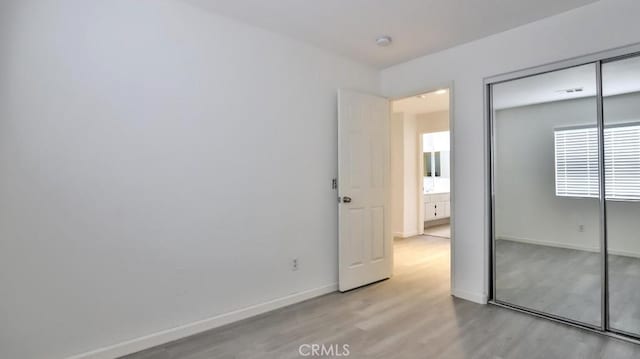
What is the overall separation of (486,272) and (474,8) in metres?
2.42

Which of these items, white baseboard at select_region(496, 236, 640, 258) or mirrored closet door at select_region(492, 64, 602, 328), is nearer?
white baseboard at select_region(496, 236, 640, 258)

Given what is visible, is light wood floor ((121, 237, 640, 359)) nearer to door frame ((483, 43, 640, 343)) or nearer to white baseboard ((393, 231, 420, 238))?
door frame ((483, 43, 640, 343))

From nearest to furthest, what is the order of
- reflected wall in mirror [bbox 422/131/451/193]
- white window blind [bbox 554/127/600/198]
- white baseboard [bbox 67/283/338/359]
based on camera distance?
1. white baseboard [bbox 67/283/338/359]
2. white window blind [bbox 554/127/600/198]
3. reflected wall in mirror [bbox 422/131/451/193]

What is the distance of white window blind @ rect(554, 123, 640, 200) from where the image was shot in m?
2.56

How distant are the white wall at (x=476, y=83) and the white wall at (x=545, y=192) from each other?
0.20m

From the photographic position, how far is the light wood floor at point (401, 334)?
2344mm

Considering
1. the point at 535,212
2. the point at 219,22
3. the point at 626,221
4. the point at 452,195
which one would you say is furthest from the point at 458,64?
the point at 219,22

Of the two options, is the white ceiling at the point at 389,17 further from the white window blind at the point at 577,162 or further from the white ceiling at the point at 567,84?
the white window blind at the point at 577,162

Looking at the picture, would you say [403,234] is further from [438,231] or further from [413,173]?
[413,173]

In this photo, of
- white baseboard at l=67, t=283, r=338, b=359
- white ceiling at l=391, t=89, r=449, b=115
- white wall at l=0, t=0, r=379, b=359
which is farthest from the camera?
white ceiling at l=391, t=89, r=449, b=115

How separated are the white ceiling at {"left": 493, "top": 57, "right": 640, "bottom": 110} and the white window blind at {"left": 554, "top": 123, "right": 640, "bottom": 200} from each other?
30cm

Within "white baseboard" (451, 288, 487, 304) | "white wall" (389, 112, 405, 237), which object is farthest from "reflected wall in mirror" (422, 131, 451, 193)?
"white baseboard" (451, 288, 487, 304)

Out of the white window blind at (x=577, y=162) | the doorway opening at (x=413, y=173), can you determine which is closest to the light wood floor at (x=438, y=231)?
the doorway opening at (x=413, y=173)

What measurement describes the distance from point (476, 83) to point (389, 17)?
120 cm
